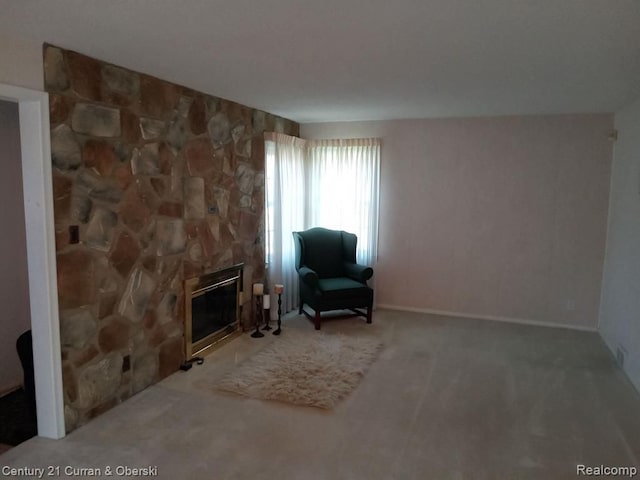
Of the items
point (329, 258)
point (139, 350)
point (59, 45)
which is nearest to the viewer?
point (59, 45)

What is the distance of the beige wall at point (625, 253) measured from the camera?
374 cm

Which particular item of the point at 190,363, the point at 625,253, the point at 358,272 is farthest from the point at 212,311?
the point at 625,253

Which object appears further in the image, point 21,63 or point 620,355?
point 620,355

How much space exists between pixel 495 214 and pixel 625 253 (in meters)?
1.45

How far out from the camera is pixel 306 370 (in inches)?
150

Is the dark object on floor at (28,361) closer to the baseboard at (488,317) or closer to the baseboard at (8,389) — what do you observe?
the baseboard at (8,389)

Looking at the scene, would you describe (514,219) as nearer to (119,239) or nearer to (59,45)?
(119,239)

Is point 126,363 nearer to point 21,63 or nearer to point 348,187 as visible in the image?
point 21,63

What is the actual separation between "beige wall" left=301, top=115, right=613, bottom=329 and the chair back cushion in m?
0.60

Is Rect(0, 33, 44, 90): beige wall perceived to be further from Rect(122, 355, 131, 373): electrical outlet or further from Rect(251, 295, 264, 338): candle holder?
Rect(251, 295, 264, 338): candle holder

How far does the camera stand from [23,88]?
2.47 meters

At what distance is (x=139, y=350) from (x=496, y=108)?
401cm

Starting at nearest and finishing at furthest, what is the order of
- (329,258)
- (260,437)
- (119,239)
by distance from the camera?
(260,437), (119,239), (329,258)

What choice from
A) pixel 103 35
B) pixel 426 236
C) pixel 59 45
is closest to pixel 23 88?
pixel 59 45
